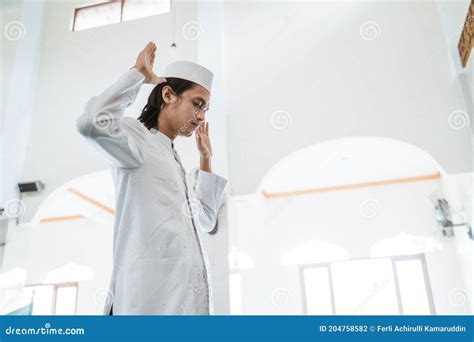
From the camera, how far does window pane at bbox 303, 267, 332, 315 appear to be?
3873 millimetres

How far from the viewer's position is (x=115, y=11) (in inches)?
47.2

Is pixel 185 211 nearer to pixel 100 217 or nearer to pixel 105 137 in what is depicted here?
pixel 105 137

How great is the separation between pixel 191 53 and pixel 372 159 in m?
1.70

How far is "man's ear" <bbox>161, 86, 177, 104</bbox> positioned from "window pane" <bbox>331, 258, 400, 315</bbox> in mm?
3345

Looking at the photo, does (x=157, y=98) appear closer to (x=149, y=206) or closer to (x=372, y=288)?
(x=149, y=206)

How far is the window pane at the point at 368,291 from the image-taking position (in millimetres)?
3656

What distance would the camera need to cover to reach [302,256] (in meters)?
3.86

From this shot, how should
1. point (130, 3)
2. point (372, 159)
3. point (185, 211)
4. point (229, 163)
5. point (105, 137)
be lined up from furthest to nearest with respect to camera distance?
point (372, 159) < point (229, 163) < point (130, 3) < point (185, 211) < point (105, 137)

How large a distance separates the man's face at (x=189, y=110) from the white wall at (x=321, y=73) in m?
1.22

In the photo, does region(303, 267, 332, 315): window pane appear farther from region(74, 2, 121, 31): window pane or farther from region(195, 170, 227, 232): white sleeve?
region(195, 170, 227, 232): white sleeve

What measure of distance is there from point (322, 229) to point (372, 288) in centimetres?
67

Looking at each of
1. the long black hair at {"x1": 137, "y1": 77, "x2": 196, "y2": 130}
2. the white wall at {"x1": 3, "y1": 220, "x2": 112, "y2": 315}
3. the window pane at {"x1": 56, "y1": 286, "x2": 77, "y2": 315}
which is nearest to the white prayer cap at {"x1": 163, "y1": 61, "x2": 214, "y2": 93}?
the long black hair at {"x1": 137, "y1": 77, "x2": 196, "y2": 130}

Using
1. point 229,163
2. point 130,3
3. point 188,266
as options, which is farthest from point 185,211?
point 229,163

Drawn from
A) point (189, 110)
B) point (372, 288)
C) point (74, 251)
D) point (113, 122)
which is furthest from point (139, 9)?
point (372, 288)
